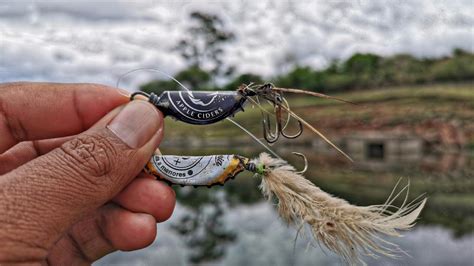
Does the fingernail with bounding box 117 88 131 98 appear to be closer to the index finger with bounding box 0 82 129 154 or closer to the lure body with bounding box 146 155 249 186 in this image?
the index finger with bounding box 0 82 129 154

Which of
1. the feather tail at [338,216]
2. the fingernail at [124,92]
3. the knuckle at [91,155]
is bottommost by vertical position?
the feather tail at [338,216]

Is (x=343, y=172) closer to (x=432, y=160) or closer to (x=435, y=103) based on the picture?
(x=432, y=160)

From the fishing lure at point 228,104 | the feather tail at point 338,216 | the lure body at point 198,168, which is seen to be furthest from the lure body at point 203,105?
the feather tail at point 338,216

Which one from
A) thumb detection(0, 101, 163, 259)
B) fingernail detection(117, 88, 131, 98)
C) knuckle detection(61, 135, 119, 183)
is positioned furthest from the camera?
fingernail detection(117, 88, 131, 98)

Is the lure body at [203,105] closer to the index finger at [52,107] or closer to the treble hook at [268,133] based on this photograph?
the treble hook at [268,133]

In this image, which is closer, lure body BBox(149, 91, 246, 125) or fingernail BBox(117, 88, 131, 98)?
lure body BBox(149, 91, 246, 125)

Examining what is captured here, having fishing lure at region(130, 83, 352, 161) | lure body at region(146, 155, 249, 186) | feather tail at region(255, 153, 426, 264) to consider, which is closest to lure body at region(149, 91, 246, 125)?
fishing lure at region(130, 83, 352, 161)

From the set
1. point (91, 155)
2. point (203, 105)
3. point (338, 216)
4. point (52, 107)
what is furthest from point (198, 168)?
point (52, 107)
